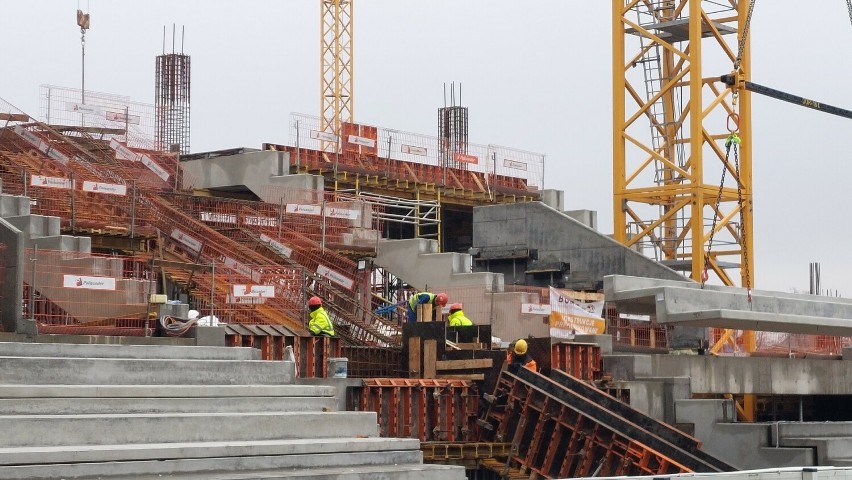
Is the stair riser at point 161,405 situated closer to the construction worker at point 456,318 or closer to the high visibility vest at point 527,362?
the high visibility vest at point 527,362

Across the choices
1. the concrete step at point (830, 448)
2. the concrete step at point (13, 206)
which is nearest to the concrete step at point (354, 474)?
the concrete step at point (830, 448)

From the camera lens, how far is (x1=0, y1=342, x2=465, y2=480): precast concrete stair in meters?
16.9

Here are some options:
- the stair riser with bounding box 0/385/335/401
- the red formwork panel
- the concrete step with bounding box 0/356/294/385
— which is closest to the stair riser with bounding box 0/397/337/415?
the stair riser with bounding box 0/385/335/401

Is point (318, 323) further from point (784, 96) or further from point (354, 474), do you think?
point (784, 96)

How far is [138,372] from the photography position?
20.0 m

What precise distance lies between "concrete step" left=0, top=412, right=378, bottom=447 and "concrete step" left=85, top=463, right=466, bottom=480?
0.96 meters

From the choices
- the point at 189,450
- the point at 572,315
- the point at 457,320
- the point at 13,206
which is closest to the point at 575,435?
the point at 457,320

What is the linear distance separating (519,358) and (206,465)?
10726 millimetres

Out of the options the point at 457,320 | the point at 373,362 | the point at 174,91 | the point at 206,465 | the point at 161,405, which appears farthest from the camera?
the point at 174,91

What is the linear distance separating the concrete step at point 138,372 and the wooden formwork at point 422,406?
3.52m

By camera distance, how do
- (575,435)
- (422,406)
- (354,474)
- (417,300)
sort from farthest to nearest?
(417,300) → (422,406) → (575,435) → (354,474)

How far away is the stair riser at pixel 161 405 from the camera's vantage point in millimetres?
17858

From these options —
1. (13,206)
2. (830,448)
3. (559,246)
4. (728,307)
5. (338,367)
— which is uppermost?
(13,206)

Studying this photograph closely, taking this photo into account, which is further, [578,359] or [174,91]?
[174,91]
